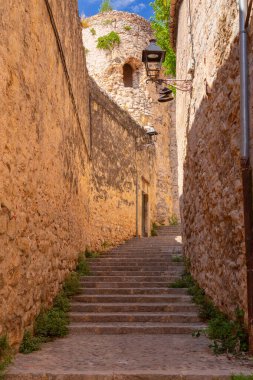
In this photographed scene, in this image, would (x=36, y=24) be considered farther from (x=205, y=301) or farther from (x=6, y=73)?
(x=205, y=301)

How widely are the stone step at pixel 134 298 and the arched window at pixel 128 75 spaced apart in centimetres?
1644

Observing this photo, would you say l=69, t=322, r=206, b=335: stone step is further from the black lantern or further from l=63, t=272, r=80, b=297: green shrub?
the black lantern

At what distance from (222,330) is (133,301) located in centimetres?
202

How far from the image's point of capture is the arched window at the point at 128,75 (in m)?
21.0

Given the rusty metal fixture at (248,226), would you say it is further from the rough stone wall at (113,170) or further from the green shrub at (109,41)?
the green shrub at (109,41)

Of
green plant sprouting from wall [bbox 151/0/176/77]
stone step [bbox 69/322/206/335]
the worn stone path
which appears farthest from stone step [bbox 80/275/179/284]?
green plant sprouting from wall [bbox 151/0/176/77]

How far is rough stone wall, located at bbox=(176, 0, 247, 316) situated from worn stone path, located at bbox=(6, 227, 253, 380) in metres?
0.54

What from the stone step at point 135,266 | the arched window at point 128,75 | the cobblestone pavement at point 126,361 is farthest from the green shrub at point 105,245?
the arched window at point 128,75

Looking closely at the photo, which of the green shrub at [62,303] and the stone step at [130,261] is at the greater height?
the stone step at [130,261]

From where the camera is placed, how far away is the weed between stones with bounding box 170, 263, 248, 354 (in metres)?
3.71

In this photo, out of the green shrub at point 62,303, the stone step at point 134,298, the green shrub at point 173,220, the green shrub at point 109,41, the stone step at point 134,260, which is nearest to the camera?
the green shrub at point 62,303

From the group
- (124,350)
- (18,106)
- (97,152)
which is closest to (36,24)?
(18,106)

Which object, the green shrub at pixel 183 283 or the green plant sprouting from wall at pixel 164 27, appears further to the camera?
the green plant sprouting from wall at pixel 164 27

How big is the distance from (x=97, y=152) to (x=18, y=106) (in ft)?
21.0
